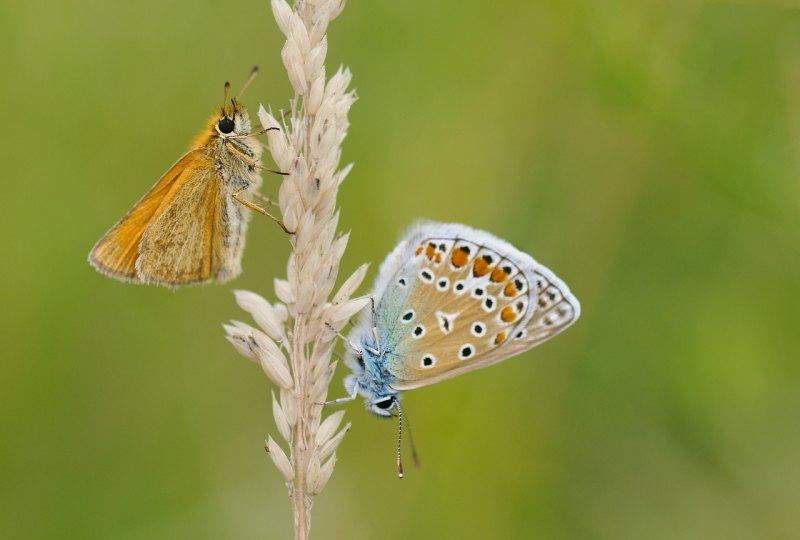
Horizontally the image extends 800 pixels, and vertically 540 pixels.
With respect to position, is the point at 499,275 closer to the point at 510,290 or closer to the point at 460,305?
the point at 510,290

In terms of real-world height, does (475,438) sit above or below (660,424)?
below

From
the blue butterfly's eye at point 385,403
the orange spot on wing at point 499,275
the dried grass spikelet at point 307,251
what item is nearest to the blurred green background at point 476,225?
the blue butterfly's eye at point 385,403

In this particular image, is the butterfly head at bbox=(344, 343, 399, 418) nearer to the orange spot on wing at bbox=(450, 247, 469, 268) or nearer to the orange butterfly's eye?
the orange spot on wing at bbox=(450, 247, 469, 268)

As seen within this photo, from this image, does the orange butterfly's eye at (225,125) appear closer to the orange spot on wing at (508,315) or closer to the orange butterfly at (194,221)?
the orange butterfly at (194,221)

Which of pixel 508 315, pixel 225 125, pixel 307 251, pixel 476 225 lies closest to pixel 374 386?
pixel 508 315

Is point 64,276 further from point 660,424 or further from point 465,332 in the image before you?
point 660,424

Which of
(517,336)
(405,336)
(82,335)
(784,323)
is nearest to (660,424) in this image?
(784,323)

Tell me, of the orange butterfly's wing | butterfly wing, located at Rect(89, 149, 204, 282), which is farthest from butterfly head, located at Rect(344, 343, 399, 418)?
butterfly wing, located at Rect(89, 149, 204, 282)
